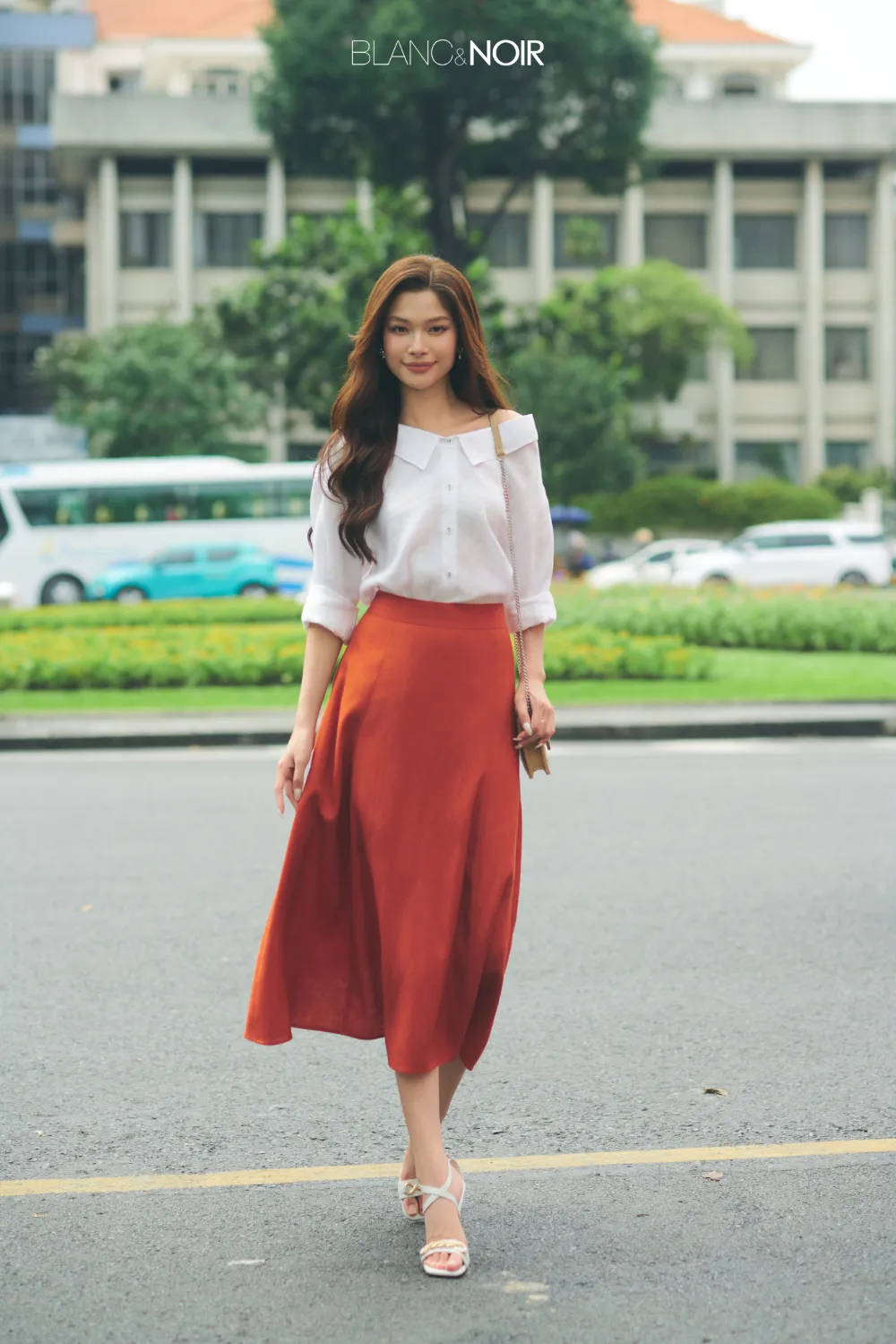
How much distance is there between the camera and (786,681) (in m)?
18.5

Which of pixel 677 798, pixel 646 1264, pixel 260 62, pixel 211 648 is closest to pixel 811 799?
pixel 677 798

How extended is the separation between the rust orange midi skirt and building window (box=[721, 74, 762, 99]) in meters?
73.4

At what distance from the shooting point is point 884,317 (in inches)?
2623

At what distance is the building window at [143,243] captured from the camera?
212 ft

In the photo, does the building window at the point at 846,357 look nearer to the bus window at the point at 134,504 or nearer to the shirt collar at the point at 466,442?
the bus window at the point at 134,504

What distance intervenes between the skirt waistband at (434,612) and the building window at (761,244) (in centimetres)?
6544

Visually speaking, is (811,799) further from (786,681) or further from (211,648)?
(211,648)

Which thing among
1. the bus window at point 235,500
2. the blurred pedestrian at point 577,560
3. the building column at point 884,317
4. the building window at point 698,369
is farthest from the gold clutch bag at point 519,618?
the building column at point 884,317

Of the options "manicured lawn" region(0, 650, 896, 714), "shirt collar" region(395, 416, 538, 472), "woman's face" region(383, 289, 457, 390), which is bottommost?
"manicured lawn" region(0, 650, 896, 714)

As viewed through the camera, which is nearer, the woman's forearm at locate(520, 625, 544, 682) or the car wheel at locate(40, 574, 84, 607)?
the woman's forearm at locate(520, 625, 544, 682)

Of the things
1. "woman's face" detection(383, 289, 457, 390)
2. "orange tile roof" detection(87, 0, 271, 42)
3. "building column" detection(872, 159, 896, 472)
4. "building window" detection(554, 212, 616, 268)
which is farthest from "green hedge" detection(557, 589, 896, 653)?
"orange tile roof" detection(87, 0, 271, 42)

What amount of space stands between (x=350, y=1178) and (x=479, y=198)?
64.2 meters

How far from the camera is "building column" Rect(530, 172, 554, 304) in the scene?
65.1 meters

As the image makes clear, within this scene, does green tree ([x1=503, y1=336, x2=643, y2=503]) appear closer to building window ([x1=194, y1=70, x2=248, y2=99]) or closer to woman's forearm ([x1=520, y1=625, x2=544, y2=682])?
building window ([x1=194, y1=70, x2=248, y2=99])
